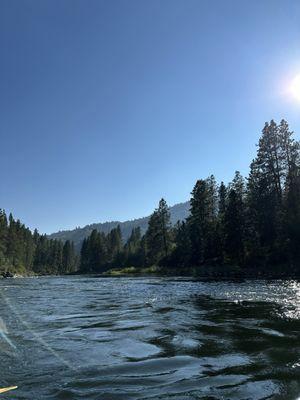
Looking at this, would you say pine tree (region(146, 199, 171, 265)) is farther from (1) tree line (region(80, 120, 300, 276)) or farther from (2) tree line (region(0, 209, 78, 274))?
(2) tree line (region(0, 209, 78, 274))

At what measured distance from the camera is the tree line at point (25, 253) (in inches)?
5207

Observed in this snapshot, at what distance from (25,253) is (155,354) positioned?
15842cm

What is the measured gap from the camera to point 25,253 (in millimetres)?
160125

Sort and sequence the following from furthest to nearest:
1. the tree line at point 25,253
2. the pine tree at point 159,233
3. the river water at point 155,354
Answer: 1. the tree line at point 25,253
2. the pine tree at point 159,233
3. the river water at point 155,354

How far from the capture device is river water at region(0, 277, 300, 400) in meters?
6.99

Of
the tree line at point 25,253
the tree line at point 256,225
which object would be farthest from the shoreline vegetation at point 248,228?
the tree line at point 25,253

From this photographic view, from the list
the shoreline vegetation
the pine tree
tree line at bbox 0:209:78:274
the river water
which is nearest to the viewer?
the river water

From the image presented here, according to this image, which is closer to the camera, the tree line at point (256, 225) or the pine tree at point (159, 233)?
the tree line at point (256, 225)

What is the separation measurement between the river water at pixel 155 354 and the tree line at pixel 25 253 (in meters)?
99.9

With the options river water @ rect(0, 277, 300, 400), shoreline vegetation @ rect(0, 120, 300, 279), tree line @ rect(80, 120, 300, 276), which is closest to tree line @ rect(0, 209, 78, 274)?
shoreline vegetation @ rect(0, 120, 300, 279)

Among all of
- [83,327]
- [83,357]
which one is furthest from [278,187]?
[83,357]

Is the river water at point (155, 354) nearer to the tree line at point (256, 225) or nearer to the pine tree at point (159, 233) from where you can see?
the tree line at point (256, 225)

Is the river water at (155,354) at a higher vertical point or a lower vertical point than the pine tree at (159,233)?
lower

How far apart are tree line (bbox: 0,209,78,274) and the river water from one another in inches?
3934
